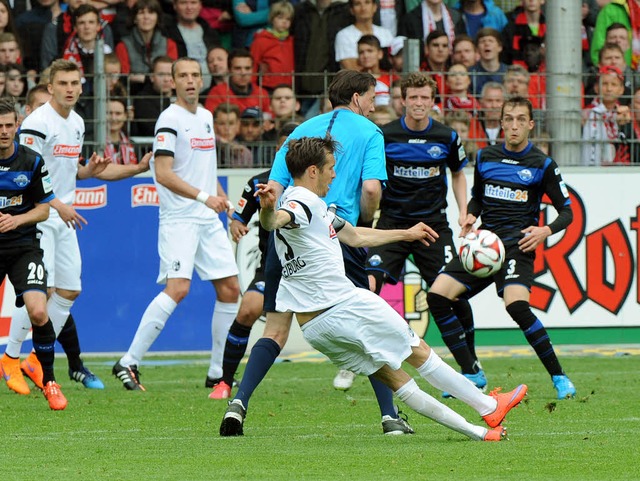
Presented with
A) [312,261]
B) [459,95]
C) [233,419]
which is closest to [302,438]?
[233,419]

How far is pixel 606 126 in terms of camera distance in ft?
49.2

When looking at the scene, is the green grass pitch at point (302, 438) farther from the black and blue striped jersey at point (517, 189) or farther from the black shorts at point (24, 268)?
the black and blue striped jersey at point (517, 189)

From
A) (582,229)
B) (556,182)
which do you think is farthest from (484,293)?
(556,182)

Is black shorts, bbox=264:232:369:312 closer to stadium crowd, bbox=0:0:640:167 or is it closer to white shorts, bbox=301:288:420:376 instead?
white shorts, bbox=301:288:420:376

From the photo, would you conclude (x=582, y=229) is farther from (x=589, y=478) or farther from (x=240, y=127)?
(x=589, y=478)

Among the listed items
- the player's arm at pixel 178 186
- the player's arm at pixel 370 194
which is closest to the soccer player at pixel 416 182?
the player's arm at pixel 178 186

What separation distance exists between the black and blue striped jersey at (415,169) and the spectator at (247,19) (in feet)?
21.0

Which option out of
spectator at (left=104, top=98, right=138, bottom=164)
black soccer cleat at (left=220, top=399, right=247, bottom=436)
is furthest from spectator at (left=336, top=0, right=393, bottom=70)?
black soccer cleat at (left=220, top=399, right=247, bottom=436)

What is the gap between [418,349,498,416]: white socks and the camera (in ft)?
23.5

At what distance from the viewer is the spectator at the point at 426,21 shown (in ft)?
54.1

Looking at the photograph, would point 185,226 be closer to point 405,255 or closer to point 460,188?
point 405,255

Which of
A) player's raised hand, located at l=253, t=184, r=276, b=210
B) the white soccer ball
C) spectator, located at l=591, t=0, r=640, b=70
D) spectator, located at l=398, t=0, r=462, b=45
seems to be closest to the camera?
player's raised hand, located at l=253, t=184, r=276, b=210

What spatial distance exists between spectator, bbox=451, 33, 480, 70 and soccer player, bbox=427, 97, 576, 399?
5559 mm

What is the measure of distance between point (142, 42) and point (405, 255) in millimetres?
6116
